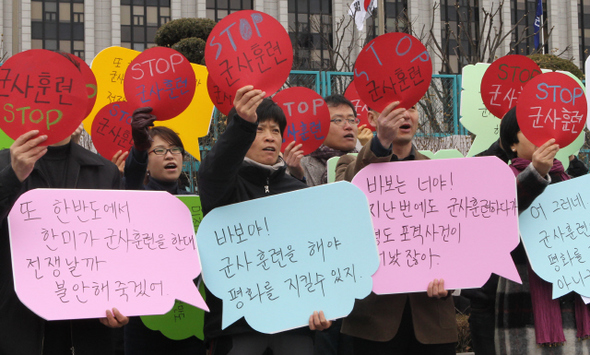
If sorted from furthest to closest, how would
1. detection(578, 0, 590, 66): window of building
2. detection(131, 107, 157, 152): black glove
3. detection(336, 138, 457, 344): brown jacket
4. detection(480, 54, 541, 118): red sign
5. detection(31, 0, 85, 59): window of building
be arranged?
detection(578, 0, 590, 66): window of building → detection(31, 0, 85, 59): window of building → detection(480, 54, 541, 118): red sign → detection(131, 107, 157, 152): black glove → detection(336, 138, 457, 344): brown jacket

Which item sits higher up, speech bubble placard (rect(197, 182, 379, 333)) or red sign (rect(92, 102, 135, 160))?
red sign (rect(92, 102, 135, 160))

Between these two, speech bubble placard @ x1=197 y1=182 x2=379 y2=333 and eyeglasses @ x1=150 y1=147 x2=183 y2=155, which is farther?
eyeglasses @ x1=150 y1=147 x2=183 y2=155

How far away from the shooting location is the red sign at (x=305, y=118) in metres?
3.97

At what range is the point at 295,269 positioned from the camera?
275 cm

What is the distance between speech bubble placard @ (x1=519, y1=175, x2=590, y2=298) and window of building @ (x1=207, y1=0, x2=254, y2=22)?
2945cm

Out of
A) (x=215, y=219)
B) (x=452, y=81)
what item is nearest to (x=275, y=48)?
(x=215, y=219)

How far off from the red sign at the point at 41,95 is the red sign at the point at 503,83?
261 cm

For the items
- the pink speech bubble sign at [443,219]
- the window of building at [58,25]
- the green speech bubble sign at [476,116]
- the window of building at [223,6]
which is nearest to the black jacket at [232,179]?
the pink speech bubble sign at [443,219]

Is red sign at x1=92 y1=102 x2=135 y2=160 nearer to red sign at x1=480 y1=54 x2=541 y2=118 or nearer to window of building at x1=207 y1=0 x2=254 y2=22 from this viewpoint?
red sign at x1=480 y1=54 x2=541 y2=118

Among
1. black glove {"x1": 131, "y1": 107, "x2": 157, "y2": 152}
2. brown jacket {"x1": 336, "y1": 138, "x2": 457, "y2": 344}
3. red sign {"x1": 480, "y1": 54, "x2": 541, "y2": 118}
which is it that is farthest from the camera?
red sign {"x1": 480, "y1": 54, "x2": 541, "y2": 118}

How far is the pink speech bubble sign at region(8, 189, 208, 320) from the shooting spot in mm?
2557

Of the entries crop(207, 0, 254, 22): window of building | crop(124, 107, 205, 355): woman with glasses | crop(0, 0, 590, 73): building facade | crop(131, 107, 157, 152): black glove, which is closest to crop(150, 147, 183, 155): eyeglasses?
crop(124, 107, 205, 355): woman with glasses

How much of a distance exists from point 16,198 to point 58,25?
30.1 m

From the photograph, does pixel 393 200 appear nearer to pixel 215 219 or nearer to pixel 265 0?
pixel 215 219
